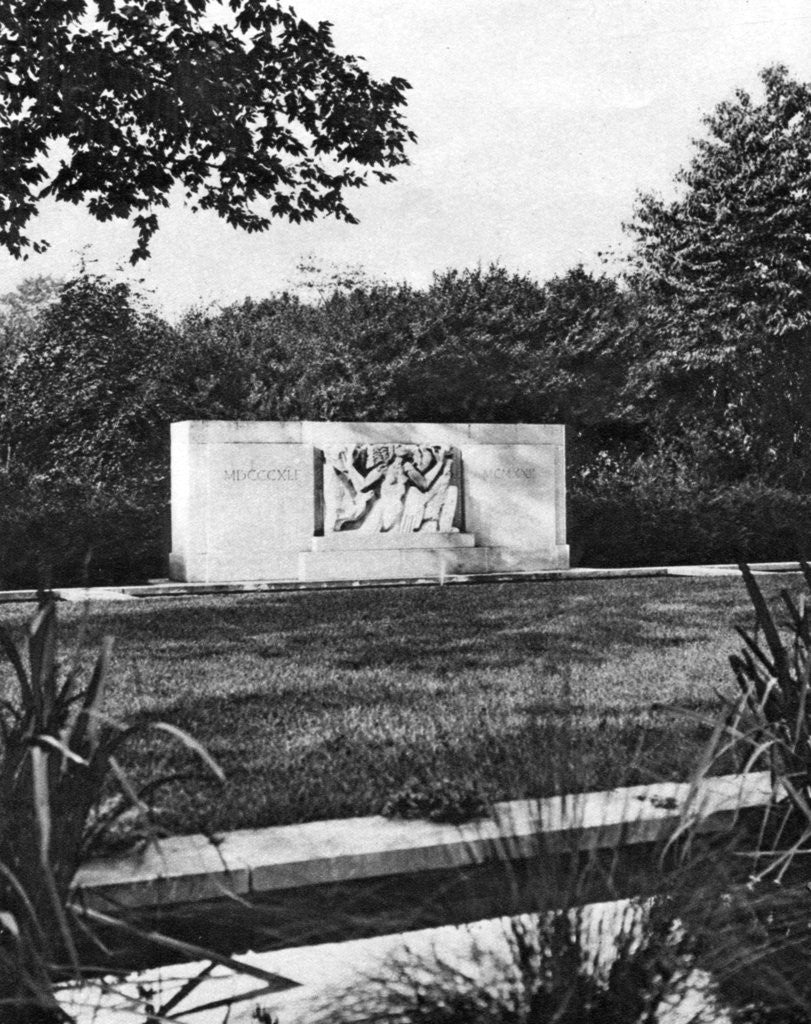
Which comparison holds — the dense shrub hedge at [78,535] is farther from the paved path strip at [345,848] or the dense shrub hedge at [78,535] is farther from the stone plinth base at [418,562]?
the paved path strip at [345,848]

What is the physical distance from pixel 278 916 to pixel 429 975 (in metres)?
0.48

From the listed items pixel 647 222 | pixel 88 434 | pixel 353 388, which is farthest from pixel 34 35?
pixel 647 222

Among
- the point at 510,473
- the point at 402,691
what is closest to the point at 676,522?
the point at 510,473

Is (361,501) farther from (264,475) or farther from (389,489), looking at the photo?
(264,475)

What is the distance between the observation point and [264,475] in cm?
1588

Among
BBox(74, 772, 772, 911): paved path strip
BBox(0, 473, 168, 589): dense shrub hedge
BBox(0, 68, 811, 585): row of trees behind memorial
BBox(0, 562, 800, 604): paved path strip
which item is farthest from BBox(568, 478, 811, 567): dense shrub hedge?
BBox(74, 772, 772, 911): paved path strip

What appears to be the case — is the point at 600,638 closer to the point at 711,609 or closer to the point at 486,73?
the point at 711,609

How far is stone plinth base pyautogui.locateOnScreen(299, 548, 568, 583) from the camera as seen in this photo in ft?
52.3

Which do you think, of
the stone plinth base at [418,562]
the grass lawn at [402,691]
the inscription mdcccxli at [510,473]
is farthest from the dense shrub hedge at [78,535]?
the inscription mdcccxli at [510,473]

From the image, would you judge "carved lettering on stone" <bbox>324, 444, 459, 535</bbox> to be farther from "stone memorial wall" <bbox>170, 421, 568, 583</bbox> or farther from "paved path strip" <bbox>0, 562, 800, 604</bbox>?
"paved path strip" <bbox>0, 562, 800, 604</bbox>

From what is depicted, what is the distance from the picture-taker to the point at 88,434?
2756 centimetres

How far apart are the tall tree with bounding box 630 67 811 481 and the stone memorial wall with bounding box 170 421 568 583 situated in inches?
481

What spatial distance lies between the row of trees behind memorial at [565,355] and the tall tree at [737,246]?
50 mm

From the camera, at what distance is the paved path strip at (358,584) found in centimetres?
1387
